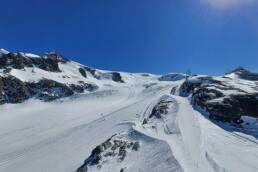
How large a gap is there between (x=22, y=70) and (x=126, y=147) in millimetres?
87286

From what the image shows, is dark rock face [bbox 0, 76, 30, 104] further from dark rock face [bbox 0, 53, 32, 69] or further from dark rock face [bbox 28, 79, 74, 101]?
dark rock face [bbox 0, 53, 32, 69]

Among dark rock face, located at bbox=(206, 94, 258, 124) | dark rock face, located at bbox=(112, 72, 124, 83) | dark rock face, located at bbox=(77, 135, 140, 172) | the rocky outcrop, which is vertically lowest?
dark rock face, located at bbox=(77, 135, 140, 172)

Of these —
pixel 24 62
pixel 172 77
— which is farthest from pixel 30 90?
pixel 172 77

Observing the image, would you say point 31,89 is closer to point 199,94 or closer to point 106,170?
point 199,94

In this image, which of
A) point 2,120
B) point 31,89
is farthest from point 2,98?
point 2,120

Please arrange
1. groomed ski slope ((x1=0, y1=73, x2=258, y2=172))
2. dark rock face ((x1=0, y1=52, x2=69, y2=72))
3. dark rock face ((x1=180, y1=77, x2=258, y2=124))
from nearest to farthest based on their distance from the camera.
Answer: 1. groomed ski slope ((x1=0, y1=73, x2=258, y2=172))
2. dark rock face ((x1=180, y1=77, x2=258, y2=124))
3. dark rock face ((x1=0, y1=52, x2=69, y2=72))

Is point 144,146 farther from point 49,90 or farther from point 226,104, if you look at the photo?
point 49,90

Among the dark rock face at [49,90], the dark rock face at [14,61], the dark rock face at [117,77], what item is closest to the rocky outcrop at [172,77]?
the dark rock face at [117,77]

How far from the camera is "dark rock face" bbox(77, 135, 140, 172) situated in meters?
20.8

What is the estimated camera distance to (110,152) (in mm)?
21875

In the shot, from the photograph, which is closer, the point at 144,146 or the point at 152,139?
the point at 144,146

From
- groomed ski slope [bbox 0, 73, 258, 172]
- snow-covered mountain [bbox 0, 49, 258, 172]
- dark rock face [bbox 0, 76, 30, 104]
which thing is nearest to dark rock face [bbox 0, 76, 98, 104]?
dark rock face [bbox 0, 76, 30, 104]

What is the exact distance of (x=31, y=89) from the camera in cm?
8788

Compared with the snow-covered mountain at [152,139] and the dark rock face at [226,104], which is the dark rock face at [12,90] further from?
the dark rock face at [226,104]
